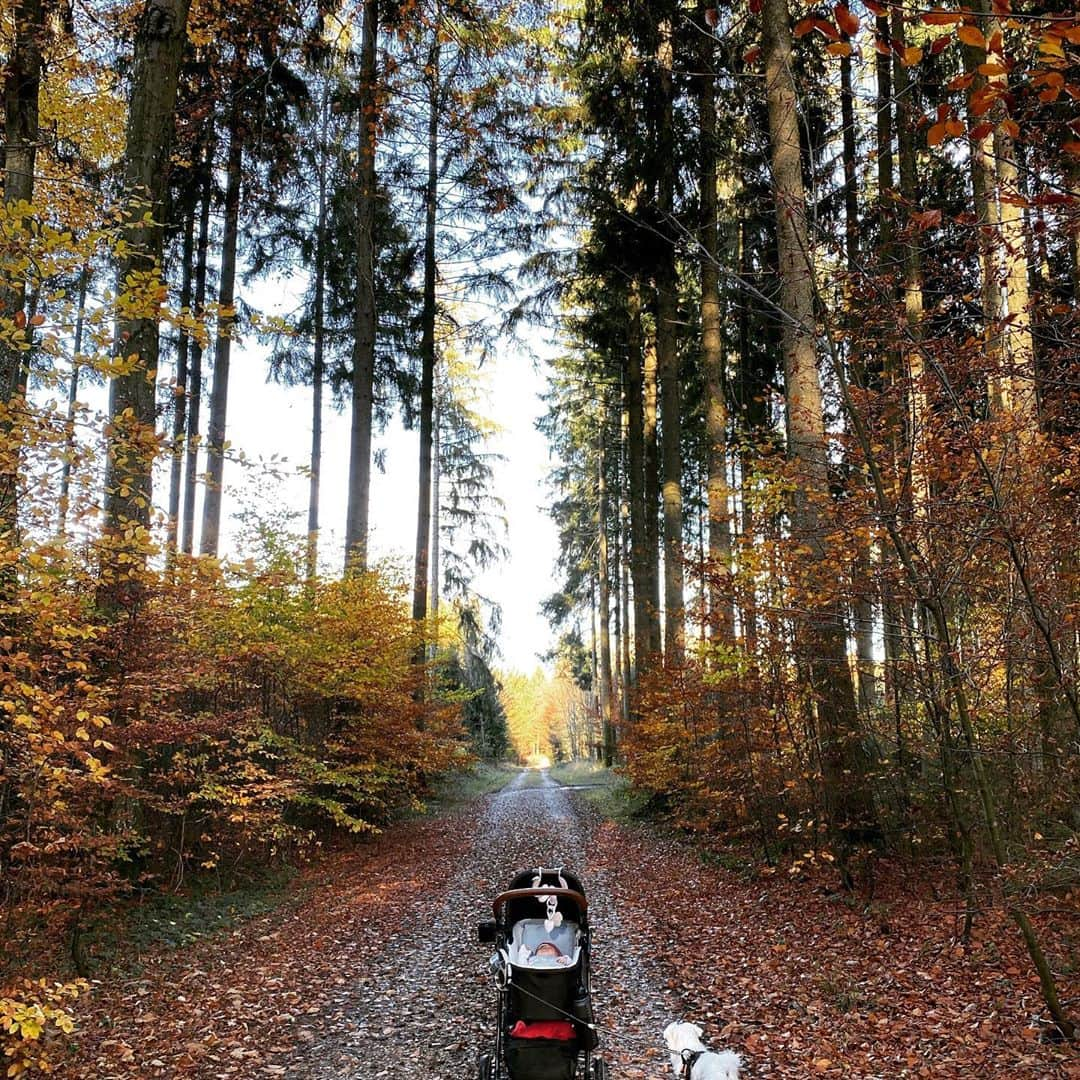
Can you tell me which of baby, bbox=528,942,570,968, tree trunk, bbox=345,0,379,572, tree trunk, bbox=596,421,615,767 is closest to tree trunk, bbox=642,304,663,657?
tree trunk, bbox=596,421,615,767

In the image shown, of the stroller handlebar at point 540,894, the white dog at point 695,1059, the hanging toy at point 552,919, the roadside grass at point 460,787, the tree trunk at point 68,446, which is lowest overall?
the roadside grass at point 460,787

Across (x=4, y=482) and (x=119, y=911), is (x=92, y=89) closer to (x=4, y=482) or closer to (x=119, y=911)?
(x=4, y=482)

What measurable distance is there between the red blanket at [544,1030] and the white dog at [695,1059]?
73 centimetres

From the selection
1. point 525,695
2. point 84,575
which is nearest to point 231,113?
point 84,575

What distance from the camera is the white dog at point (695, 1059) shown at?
11.9 ft

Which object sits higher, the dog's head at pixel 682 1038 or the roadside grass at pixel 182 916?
the dog's head at pixel 682 1038

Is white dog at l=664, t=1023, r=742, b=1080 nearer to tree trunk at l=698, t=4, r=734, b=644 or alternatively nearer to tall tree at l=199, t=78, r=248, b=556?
tree trunk at l=698, t=4, r=734, b=644

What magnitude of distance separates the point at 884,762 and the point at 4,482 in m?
7.95

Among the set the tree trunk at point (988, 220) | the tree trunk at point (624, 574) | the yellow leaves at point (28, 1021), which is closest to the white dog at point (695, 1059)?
the yellow leaves at point (28, 1021)

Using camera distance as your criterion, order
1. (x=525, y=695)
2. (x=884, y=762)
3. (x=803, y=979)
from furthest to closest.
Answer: (x=525, y=695) → (x=884, y=762) → (x=803, y=979)

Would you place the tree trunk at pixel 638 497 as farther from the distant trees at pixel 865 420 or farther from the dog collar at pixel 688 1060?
the dog collar at pixel 688 1060

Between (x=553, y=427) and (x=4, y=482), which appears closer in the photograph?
(x=4, y=482)

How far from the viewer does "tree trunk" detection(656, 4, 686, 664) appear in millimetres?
13898

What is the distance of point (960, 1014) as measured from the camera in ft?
17.2
